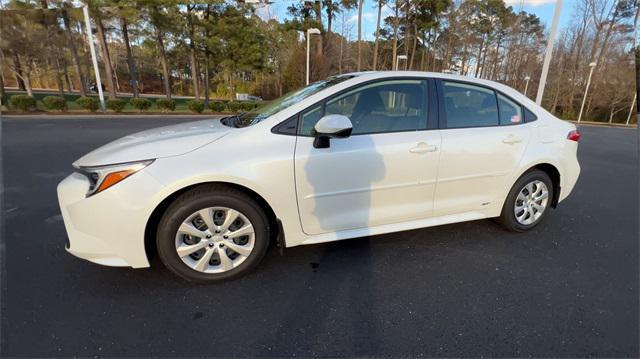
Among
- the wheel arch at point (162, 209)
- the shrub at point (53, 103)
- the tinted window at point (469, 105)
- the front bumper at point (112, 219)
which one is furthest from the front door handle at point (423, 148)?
the shrub at point (53, 103)

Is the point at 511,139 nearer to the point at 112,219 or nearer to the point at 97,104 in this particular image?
the point at 112,219

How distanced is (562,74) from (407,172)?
4012 centimetres

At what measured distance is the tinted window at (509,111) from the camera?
3113mm

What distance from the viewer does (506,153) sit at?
3.03 meters

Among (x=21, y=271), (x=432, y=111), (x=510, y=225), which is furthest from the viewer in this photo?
(x=510, y=225)

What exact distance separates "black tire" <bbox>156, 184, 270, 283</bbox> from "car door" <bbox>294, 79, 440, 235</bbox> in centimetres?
36

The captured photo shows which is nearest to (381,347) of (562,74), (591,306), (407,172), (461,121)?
(407,172)

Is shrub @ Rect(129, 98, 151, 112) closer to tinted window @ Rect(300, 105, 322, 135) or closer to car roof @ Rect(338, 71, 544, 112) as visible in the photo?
car roof @ Rect(338, 71, 544, 112)

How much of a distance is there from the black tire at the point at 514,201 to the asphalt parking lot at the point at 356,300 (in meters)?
0.11

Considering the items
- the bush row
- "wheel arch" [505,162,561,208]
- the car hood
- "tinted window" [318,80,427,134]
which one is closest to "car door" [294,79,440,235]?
"tinted window" [318,80,427,134]

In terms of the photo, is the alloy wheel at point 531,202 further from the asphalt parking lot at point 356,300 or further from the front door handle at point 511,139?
the front door handle at point 511,139

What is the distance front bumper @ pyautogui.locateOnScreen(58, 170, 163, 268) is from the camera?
6.91ft

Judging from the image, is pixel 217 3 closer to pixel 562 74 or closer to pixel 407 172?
pixel 407 172

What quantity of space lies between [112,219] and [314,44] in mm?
30820
